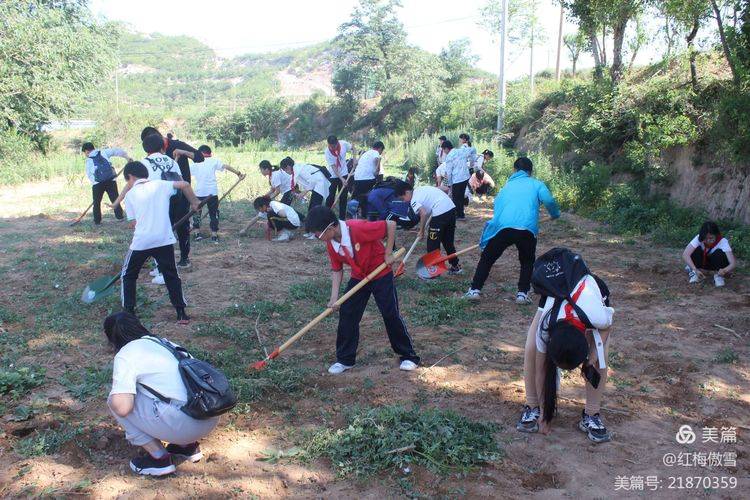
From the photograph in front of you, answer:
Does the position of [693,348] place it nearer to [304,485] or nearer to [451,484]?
[451,484]

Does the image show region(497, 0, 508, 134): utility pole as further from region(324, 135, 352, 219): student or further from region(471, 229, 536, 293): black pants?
region(471, 229, 536, 293): black pants

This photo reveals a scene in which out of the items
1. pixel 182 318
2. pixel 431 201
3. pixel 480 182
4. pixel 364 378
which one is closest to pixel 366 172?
pixel 431 201

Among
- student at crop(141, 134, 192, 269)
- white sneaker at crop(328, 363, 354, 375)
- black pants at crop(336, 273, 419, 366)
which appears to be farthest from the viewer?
student at crop(141, 134, 192, 269)

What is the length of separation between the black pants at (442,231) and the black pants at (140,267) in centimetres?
322

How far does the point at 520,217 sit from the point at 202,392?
13.1 ft

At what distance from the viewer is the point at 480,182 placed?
1319cm

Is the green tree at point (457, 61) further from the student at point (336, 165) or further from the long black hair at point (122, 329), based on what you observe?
the long black hair at point (122, 329)

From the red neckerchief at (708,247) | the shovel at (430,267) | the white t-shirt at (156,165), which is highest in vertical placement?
the white t-shirt at (156,165)

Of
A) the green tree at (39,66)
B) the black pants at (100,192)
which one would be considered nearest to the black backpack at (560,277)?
the black pants at (100,192)

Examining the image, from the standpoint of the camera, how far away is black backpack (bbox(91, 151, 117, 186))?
33.9 ft

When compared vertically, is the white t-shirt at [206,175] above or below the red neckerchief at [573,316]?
above

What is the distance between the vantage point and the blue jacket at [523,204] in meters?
6.23

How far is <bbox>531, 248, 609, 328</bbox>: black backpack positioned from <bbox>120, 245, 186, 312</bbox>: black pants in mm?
3608

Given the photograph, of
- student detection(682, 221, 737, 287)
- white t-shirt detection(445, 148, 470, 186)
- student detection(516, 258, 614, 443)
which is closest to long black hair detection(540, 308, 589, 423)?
student detection(516, 258, 614, 443)
